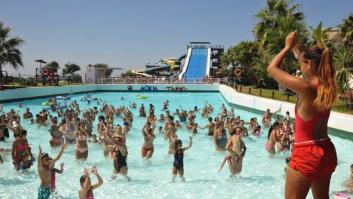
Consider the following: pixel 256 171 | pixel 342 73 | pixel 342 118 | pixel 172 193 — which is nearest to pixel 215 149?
pixel 256 171

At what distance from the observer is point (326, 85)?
2.28 metres

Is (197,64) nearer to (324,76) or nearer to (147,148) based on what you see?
(147,148)

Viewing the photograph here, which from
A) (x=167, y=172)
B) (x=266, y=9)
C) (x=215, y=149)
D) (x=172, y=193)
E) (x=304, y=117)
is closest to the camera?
(x=304, y=117)

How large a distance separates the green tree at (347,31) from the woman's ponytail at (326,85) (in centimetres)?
2351

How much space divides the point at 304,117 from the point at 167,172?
8113mm

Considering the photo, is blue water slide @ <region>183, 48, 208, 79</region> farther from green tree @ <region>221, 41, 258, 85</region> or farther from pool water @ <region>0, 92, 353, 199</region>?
pool water @ <region>0, 92, 353, 199</region>

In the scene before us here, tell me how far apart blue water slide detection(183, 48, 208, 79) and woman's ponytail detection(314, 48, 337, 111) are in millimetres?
57137

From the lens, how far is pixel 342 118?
49.5 feet

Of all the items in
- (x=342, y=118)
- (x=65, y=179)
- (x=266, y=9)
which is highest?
(x=266, y=9)

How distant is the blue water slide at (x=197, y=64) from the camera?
62.3 m

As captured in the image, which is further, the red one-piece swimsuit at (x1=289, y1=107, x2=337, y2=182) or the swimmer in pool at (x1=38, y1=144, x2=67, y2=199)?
the swimmer in pool at (x1=38, y1=144, x2=67, y2=199)

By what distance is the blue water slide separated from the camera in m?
62.3

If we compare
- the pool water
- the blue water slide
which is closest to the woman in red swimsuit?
the pool water

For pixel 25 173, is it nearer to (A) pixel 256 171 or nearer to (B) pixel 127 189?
(B) pixel 127 189
